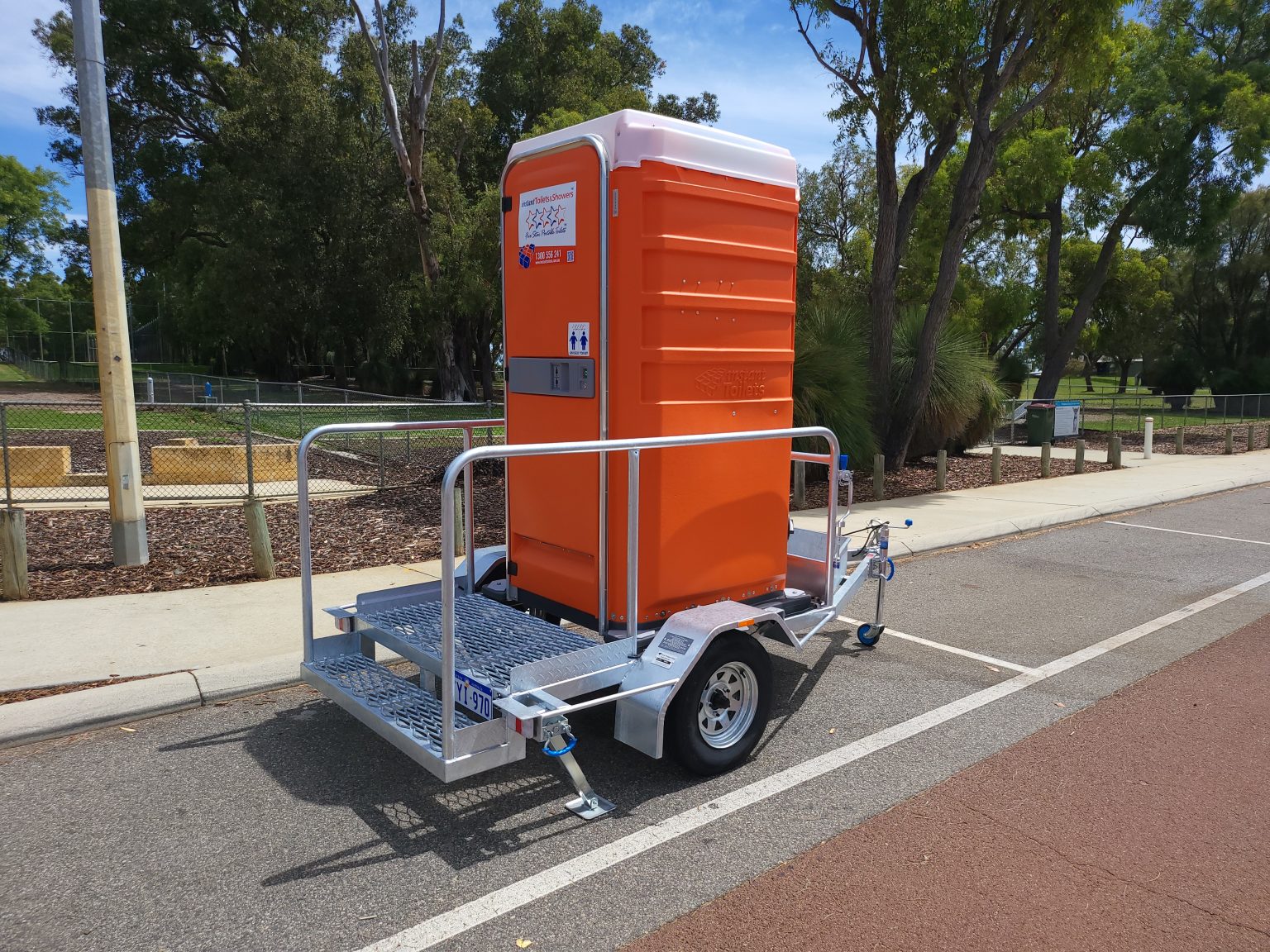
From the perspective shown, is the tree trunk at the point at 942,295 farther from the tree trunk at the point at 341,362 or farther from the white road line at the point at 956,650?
the tree trunk at the point at 341,362

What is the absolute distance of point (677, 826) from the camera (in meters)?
3.77

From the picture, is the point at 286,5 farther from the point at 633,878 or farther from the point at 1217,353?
the point at 1217,353

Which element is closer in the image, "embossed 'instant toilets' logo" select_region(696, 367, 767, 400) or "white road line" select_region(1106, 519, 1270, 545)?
"embossed 'instant toilets' logo" select_region(696, 367, 767, 400)

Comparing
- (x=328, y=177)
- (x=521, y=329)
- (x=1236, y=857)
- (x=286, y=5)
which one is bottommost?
(x=1236, y=857)

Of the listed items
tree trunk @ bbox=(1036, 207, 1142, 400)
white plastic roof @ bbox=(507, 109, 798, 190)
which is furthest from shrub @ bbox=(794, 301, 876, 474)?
tree trunk @ bbox=(1036, 207, 1142, 400)

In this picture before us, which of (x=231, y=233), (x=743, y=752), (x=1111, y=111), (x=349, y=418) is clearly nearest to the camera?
(x=743, y=752)

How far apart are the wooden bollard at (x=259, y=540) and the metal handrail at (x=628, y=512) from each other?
2983 mm

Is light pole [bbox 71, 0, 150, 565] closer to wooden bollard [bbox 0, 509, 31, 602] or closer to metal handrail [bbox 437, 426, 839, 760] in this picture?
wooden bollard [bbox 0, 509, 31, 602]

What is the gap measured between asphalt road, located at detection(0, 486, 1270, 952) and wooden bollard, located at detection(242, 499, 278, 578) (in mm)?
2600

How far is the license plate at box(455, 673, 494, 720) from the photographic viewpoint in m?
3.56

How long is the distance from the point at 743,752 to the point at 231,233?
3115cm

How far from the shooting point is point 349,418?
55.9 ft

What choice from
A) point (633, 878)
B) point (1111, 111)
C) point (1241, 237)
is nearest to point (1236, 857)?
point (633, 878)

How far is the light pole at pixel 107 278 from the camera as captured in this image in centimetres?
721
